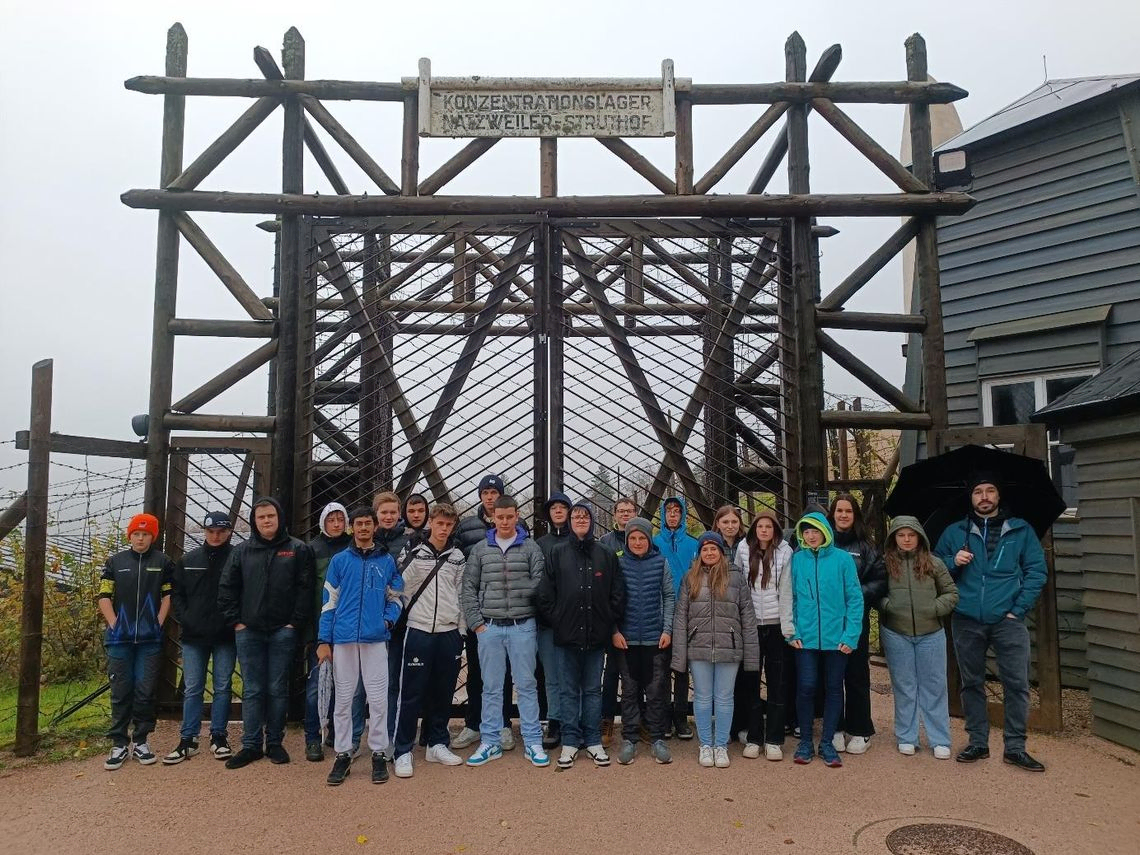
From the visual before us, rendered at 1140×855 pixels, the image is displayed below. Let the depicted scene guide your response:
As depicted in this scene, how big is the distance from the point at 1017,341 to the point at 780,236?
385 centimetres

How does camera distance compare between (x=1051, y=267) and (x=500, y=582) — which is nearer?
(x=500, y=582)

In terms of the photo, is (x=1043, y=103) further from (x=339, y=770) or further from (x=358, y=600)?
(x=339, y=770)

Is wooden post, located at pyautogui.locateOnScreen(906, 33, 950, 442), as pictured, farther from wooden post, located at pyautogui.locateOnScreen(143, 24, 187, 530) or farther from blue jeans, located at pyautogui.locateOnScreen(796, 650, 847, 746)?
wooden post, located at pyautogui.locateOnScreen(143, 24, 187, 530)

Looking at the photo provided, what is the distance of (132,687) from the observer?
196 inches

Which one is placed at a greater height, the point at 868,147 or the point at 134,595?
the point at 868,147

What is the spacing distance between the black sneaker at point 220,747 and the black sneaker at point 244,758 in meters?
0.13

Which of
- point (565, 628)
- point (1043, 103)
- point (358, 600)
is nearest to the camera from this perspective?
point (358, 600)

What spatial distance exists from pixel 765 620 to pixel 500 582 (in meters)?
1.80

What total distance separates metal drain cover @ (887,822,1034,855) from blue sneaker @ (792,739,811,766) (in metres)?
0.93

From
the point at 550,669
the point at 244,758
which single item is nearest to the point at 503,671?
the point at 550,669

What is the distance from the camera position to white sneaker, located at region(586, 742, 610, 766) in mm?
4746

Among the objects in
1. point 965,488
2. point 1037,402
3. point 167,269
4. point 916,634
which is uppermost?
point 167,269

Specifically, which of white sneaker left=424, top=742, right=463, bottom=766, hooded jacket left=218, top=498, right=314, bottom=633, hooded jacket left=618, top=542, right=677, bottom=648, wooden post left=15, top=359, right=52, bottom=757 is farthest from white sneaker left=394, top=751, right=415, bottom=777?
wooden post left=15, top=359, right=52, bottom=757

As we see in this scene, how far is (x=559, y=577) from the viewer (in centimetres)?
490
